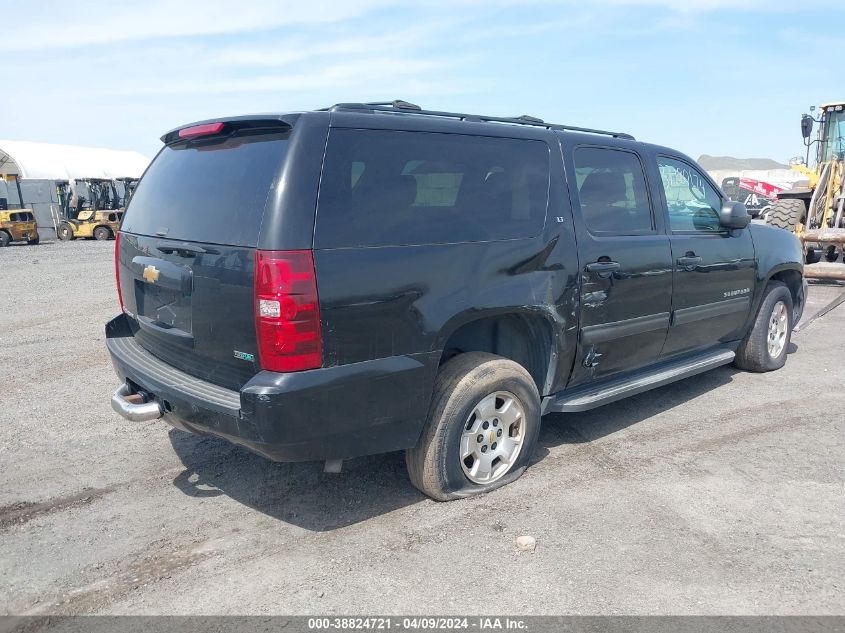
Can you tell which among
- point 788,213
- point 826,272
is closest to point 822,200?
point 788,213

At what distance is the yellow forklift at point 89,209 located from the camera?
28.9 meters

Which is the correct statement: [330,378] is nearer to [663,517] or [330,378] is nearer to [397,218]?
[397,218]

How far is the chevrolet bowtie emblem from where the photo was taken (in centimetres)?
355

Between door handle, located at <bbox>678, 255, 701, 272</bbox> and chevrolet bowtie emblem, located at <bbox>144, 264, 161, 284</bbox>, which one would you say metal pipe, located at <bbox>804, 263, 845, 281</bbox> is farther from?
chevrolet bowtie emblem, located at <bbox>144, 264, 161, 284</bbox>

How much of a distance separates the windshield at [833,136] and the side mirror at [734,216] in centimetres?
1119

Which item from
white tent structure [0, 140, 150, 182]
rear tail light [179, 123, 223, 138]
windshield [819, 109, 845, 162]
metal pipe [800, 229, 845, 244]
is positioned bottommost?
metal pipe [800, 229, 845, 244]

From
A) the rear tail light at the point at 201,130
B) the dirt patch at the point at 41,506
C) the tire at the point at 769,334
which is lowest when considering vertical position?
the dirt patch at the point at 41,506

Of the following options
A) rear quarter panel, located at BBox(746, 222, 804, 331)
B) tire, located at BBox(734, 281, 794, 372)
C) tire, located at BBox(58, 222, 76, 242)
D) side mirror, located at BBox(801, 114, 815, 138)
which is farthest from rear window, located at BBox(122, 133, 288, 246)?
tire, located at BBox(58, 222, 76, 242)

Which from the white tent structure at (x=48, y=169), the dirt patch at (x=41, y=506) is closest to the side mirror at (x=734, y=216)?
the dirt patch at (x=41, y=506)

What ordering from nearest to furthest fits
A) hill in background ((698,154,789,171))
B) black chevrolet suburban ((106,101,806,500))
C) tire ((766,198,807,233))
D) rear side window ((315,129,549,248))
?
black chevrolet suburban ((106,101,806,500)), rear side window ((315,129,549,248)), tire ((766,198,807,233)), hill in background ((698,154,789,171))

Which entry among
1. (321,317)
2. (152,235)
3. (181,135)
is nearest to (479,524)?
(321,317)

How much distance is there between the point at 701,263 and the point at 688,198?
0.52 metres

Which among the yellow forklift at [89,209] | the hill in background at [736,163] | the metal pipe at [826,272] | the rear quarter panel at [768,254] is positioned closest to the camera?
the rear quarter panel at [768,254]

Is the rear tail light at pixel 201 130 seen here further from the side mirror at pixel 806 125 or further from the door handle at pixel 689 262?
the side mirror at pixel 806 125
